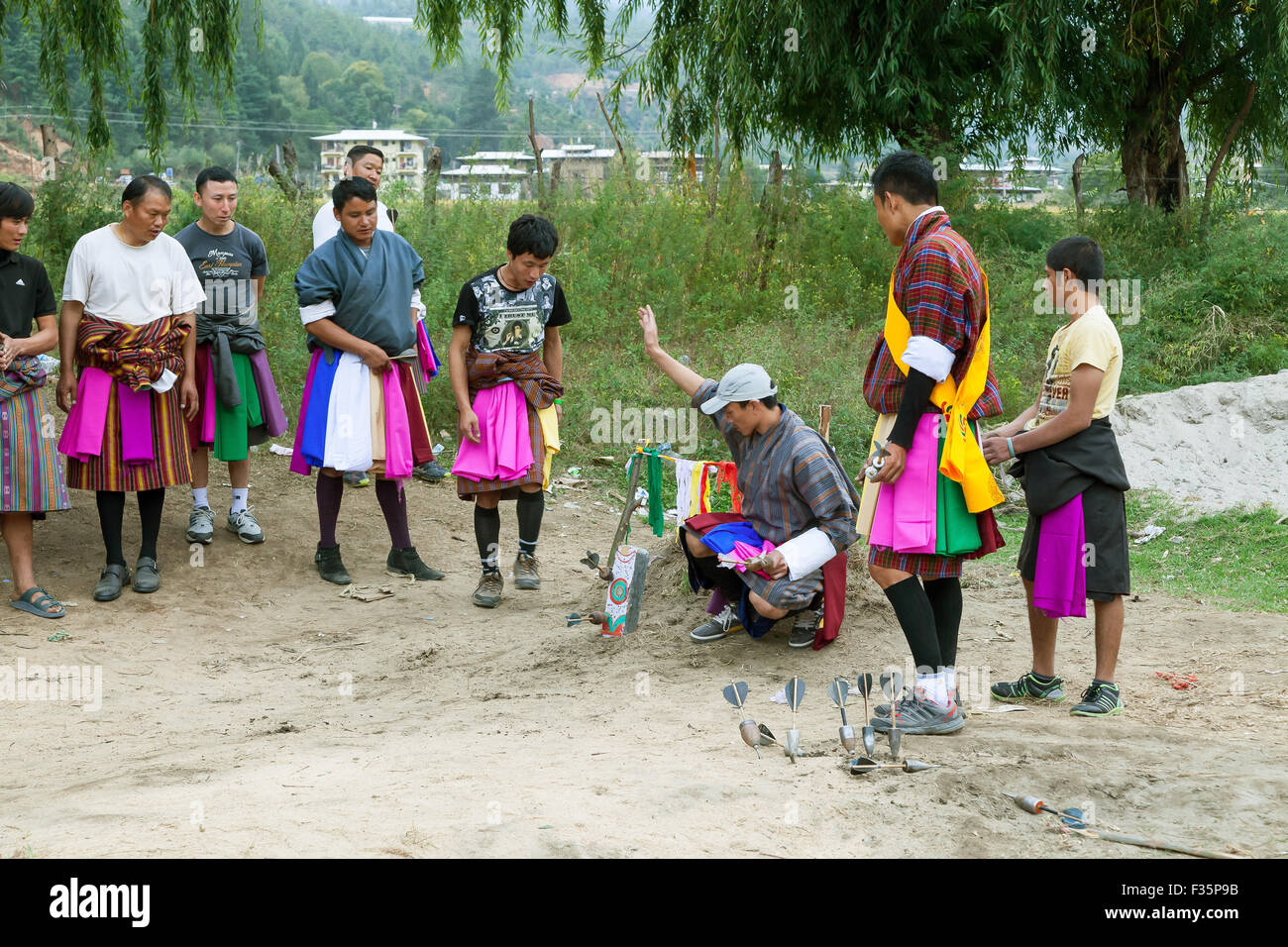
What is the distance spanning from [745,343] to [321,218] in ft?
15.4

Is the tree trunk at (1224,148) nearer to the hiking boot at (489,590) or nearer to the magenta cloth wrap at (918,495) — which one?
the hiking boot at (489,590)

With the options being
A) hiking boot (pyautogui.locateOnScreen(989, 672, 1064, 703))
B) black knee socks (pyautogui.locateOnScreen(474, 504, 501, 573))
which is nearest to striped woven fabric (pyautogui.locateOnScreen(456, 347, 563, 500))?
black knee socks (pyautogui.locateOnScreen(474, 504, 501, 573))

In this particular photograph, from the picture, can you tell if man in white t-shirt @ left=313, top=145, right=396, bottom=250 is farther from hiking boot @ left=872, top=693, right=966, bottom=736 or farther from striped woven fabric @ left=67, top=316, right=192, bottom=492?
hiking boot @ left=872, top=693, right=966, bottom=736

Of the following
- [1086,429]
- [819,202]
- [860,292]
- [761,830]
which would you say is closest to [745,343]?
[860,292]

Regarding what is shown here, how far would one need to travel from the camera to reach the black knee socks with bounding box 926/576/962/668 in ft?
12.6

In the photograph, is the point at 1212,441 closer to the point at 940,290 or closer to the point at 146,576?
the point at 940,290

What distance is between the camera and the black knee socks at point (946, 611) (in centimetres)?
383

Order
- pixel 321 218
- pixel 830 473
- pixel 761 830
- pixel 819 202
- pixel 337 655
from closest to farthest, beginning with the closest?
pixel 761 830, pixel 830 473, pixel 337 655, pixel 321 218, pixel 819 202

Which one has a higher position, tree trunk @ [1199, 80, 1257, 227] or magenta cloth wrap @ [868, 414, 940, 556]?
tree trunk @ [1199, 80, 1257, 227]

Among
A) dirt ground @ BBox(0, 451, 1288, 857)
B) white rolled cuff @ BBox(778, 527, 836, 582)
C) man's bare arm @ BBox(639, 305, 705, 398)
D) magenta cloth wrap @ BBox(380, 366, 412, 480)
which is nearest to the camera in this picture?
dirt ground @ BBox(0, 451, 1288, 857)

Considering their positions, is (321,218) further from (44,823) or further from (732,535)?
(44,823)

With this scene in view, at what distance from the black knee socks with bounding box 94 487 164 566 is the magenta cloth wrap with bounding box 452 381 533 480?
169cm

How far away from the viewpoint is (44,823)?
3.04 metres

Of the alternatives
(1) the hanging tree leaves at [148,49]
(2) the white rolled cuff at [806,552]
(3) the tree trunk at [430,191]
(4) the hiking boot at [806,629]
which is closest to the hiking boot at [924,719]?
(2) the white rolled cuff at [806,552]
